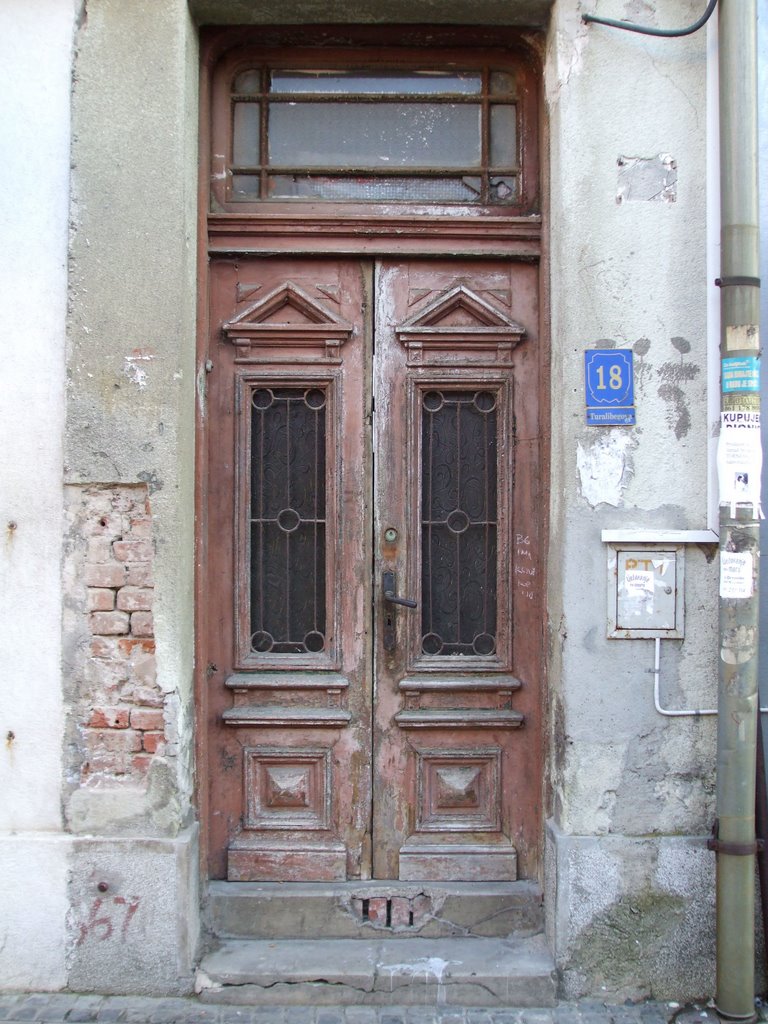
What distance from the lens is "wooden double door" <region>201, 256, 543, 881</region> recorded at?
3582 millimetres

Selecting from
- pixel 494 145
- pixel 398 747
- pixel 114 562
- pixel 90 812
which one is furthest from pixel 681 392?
pixel 90 812

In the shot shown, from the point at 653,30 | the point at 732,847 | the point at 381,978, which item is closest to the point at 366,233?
the point at 653,30

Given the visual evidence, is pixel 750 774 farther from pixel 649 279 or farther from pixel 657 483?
pixel 649 279

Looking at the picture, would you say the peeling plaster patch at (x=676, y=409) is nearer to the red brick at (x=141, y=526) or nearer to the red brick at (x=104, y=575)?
the red brick at (x=141, y=526)

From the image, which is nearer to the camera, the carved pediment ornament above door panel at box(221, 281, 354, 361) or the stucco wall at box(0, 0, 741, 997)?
the stucco wall at box(0, 0, 741, 997)

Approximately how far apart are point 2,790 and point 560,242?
3.03 m

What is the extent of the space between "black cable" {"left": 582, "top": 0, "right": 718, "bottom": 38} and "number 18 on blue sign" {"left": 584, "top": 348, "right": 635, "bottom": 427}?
1.18 m

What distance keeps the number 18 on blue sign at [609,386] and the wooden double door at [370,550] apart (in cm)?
37

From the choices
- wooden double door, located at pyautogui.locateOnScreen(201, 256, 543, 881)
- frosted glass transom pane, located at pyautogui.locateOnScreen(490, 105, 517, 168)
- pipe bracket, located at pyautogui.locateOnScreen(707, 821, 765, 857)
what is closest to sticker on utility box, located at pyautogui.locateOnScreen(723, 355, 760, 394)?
wooden double door, located at pyautogui.locateOnScreen(201, 256, 543, 881)

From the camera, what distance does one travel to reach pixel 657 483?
10.8 feet

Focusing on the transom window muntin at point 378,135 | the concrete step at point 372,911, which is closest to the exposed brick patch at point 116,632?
the concrete step at point 372,911

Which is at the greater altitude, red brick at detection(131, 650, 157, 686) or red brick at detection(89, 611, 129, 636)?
red brick at detection(89, 611, 129, 636)

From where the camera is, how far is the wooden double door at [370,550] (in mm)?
3582

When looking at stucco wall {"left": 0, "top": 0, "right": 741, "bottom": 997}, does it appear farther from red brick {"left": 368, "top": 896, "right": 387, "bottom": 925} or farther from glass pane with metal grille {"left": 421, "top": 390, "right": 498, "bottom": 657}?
red brick {"left": 368, "top": 896, "right": 387, "bottom": 925}
